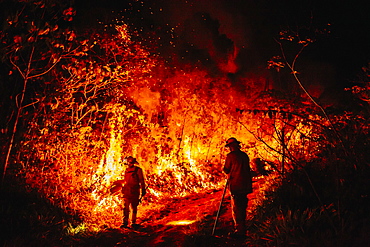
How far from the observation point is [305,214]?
5.59m

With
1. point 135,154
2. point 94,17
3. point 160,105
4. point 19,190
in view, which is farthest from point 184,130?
point 19,190

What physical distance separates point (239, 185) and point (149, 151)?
7.82 metres

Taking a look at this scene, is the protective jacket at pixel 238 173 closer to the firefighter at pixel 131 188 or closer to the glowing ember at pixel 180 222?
the glowing ember at pixel 180 222

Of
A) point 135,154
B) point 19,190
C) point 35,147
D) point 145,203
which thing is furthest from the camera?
point 135,154

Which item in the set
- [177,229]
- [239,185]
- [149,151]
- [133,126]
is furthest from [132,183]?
[149,151]

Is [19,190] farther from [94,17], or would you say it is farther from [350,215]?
[94,17]

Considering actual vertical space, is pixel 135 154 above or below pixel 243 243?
above

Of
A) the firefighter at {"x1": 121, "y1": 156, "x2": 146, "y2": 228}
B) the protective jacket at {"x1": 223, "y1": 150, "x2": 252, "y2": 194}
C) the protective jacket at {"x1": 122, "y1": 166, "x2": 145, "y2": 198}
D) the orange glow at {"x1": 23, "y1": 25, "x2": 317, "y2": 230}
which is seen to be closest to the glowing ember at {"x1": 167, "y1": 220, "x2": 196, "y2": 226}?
the orange glow at {"x1": 23, "y1": 25, "x2": 317, "y2": 230}

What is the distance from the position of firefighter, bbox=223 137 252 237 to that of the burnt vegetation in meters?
0.35

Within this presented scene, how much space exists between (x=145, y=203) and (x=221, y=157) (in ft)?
21.8

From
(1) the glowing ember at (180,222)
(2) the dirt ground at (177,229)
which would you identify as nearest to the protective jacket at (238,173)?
(2) the dirt ground at (177,229)

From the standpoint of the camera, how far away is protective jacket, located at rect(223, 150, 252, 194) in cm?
636

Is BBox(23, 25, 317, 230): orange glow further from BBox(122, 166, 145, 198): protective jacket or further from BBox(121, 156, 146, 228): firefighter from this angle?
BBox(122, 166, 145, 198): protective jacket

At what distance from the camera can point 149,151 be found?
13711 millimetres
